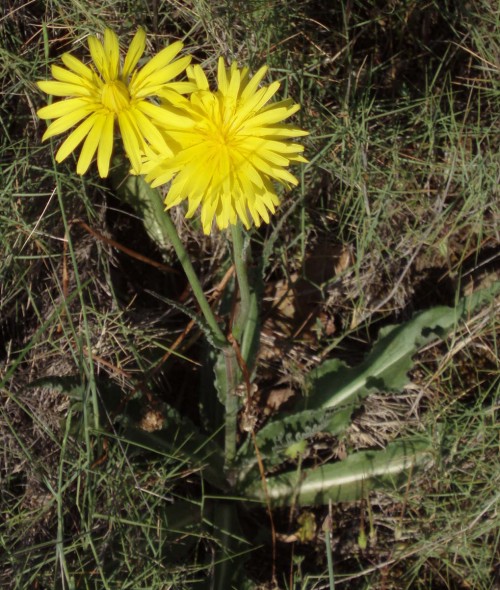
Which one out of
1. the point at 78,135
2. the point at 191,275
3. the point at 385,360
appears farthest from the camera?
the point at 385,360

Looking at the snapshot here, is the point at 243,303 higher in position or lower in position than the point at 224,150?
lower

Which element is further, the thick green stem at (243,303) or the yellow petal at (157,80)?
the thick green stem at (243,303)

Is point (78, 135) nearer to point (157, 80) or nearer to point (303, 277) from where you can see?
point (157, 80)

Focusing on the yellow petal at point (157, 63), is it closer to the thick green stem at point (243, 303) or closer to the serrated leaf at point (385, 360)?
the thick green stem at point (243, 303)

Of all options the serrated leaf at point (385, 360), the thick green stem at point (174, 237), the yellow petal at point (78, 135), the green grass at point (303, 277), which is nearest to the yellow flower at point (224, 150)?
the thick green stem at point (174, 237)

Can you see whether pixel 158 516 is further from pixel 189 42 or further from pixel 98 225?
pixel 189 42

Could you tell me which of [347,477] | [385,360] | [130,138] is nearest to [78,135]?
[130,138]

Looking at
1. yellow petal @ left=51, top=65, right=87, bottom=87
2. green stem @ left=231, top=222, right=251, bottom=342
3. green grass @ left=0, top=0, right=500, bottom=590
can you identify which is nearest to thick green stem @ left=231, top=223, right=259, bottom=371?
green stem @ left=231, top=222, right=251, bottom=342
